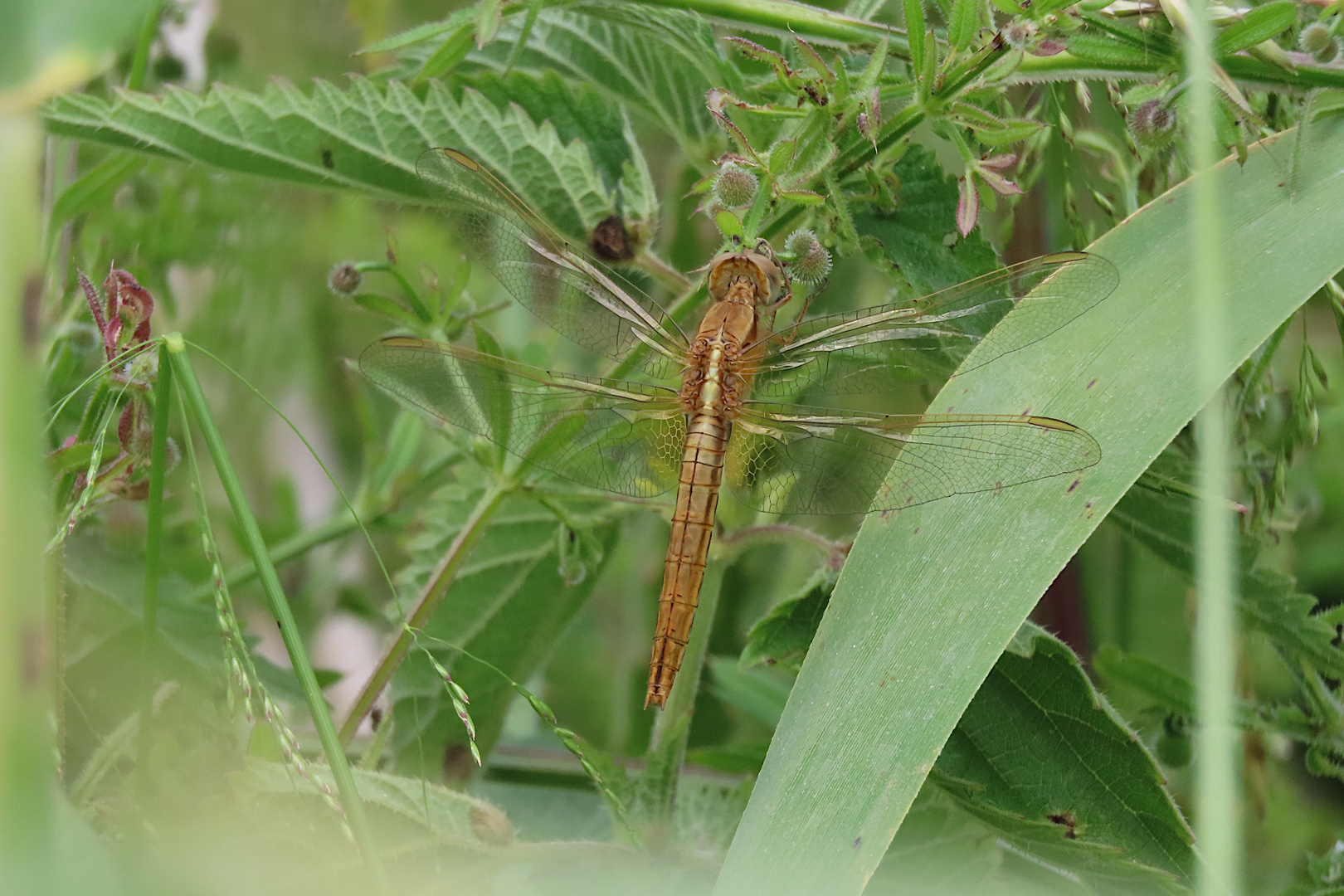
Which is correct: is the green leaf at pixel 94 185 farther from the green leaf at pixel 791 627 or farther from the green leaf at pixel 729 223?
the green leaf at pixel 791 627

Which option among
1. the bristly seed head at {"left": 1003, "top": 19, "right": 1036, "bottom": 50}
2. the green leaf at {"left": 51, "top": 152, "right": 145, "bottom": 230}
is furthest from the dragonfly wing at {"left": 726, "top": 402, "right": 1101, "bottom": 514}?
the green leaf at {"left": 51, "top": 152, "right": 145, "bottom": 230}

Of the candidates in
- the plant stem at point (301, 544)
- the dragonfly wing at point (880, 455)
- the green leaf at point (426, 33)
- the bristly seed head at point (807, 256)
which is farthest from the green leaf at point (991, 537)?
the plant stem at point (301, 544)

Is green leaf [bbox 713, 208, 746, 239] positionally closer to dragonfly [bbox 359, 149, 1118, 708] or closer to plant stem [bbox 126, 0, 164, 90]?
dragonfly [bbox 359, 149, 1118, 708]

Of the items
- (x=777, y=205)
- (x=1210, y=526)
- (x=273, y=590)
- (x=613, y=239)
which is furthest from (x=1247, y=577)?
(x=273, y=590)

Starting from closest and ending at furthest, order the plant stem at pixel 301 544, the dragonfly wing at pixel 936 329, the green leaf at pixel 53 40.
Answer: the green leaf at pixel 53 40, the dragonfly wing at pixel 936 329, the plant stem at pixel 301 544

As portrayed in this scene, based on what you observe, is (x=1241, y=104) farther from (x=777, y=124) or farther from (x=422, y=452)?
(x=422, y=452)

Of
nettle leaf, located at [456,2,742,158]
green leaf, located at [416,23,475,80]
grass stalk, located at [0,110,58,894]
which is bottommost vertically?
grass stalk, located at [0,110,58,894]
